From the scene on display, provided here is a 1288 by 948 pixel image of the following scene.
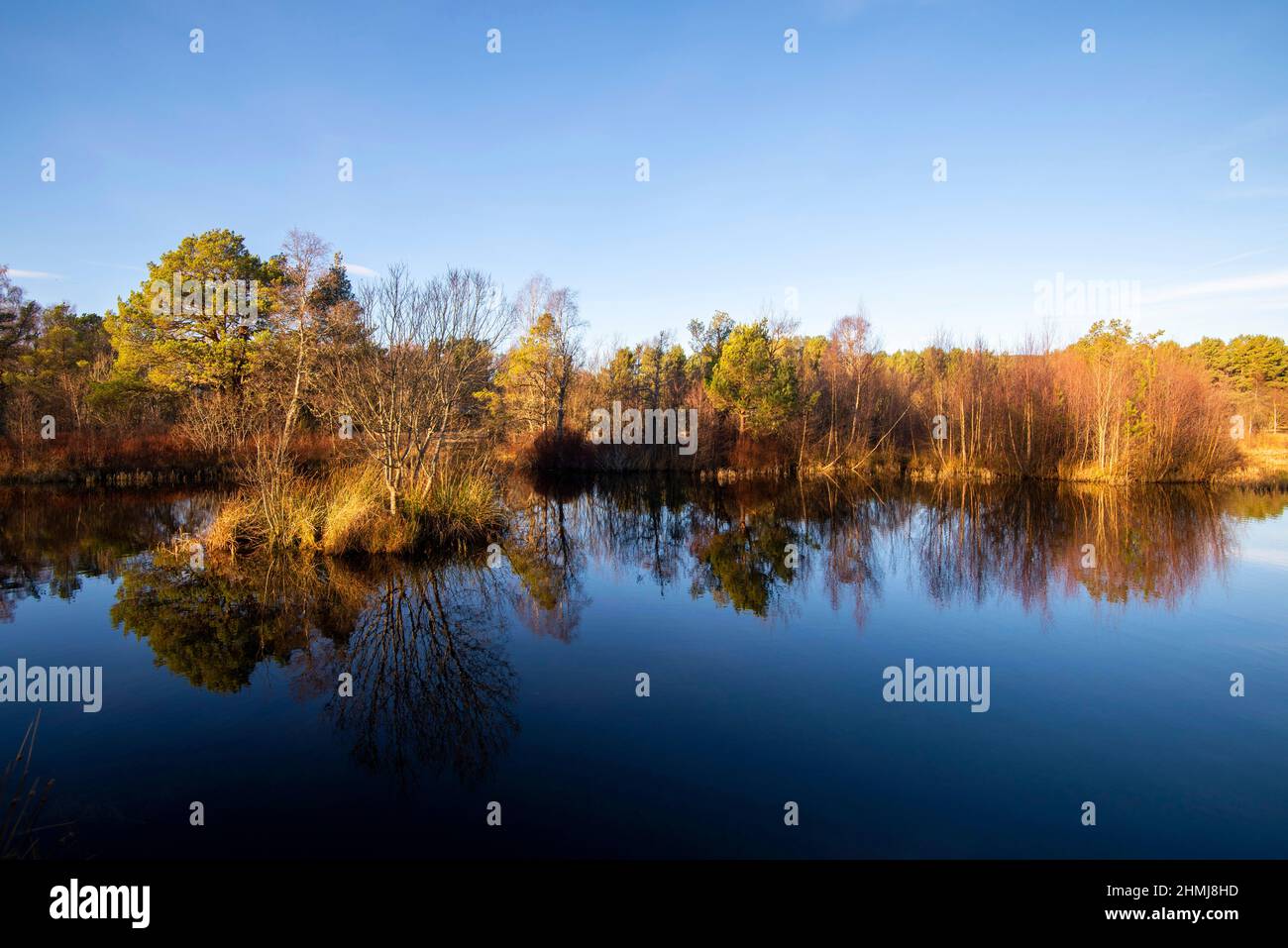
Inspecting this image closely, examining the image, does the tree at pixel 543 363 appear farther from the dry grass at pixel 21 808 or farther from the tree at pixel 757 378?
the dry grass at pixel 21 808

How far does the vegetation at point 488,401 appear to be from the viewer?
14969 millimetres

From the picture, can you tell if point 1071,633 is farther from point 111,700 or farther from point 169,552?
point 169,552

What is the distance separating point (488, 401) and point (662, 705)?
32703 millimetres

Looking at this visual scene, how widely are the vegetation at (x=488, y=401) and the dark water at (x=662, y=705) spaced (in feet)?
15.5

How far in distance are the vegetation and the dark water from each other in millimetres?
4732

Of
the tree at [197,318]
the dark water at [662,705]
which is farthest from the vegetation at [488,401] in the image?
the dark water at [662,705]
